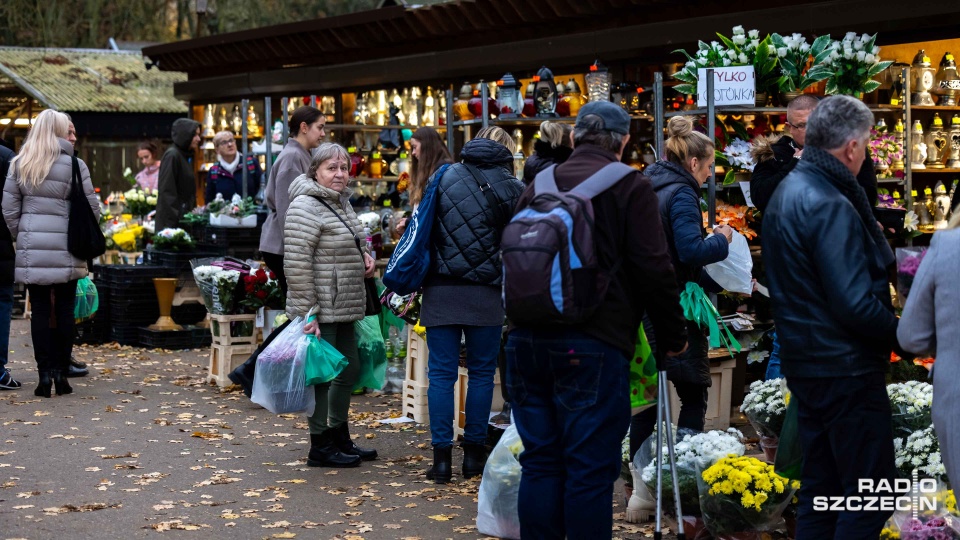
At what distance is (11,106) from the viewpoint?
2506cm

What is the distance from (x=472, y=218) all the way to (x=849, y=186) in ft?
8.56

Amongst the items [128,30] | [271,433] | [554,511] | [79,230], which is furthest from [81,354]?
[128,30]

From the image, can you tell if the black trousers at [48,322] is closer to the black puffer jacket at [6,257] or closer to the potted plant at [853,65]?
the black puffer jacket at [6,257]

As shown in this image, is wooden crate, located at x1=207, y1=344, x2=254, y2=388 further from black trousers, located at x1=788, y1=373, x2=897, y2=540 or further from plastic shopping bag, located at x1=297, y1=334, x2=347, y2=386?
black trousers, located at x1=788, y1=373, x2=897, y2=540

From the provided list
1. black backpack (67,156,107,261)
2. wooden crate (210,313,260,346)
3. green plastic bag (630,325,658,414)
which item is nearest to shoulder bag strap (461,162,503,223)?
green plastic bag (630,325,658,414)

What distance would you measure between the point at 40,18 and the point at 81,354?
15.8 m

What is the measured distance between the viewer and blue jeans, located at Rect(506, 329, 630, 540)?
447cm

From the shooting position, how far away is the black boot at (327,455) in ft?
23.8

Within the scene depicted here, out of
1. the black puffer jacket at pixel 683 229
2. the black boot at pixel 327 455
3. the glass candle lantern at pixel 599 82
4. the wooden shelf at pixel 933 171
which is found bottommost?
the black boot at pixel 327 455

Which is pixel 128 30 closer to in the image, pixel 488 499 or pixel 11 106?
pixel 11 106

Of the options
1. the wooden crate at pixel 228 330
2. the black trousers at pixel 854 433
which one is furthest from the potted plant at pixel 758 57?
the wooden crate at pixel 228 330

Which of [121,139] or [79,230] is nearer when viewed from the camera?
[79,230]

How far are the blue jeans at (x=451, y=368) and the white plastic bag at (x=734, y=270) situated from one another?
1196 millimetres

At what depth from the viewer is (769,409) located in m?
6.00
